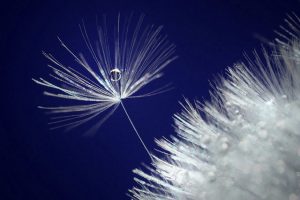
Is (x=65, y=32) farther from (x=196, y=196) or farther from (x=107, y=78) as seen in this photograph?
(x=196, y=196)

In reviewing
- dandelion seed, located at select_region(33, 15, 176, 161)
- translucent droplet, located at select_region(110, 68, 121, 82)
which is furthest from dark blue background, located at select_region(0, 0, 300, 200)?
translucent droplet, located at select_region(110, 68, 121, 82)

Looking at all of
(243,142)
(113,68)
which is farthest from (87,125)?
(243,142)

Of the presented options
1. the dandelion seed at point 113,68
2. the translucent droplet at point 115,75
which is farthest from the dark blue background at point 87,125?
the translucent droplet at point 115,75

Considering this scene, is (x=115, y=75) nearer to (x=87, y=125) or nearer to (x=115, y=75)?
(x=115, y=75)

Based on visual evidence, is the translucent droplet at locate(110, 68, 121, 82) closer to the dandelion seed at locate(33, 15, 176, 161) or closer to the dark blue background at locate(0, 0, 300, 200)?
the dandelion seed at locate(33, 15, 176, 161)

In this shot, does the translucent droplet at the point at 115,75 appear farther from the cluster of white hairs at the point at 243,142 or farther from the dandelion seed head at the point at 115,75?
the cluster of white hairs at the point at 243,142

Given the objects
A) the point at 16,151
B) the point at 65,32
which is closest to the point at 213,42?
the point at 65,32
